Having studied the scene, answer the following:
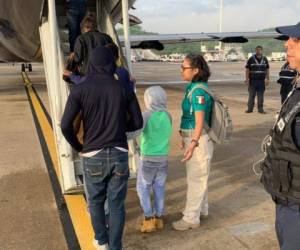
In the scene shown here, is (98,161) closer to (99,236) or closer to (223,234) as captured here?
(99,236)

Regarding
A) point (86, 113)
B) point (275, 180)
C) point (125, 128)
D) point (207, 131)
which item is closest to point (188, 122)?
point (207, 131)

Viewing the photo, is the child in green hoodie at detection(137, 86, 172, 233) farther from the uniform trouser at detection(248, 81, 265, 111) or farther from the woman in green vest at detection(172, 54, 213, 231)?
the uniform trouser at detection(248, 81, 265, 111)

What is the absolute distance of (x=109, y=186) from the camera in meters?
3.90

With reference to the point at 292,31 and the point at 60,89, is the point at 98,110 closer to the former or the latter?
the point at 292,31

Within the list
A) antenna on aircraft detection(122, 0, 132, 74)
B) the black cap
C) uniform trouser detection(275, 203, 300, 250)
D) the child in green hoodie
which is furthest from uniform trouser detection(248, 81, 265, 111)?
uniform trouser detection(275, 203, 300, 250)

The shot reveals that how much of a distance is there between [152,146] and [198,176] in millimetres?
606

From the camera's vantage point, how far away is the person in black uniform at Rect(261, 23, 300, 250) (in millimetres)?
2399

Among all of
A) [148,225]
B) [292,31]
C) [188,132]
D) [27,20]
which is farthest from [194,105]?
[27,20]

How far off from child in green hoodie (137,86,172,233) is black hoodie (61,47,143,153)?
2.84 ft

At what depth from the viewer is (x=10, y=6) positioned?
32.4 feet

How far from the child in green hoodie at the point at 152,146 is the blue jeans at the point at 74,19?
3.06m

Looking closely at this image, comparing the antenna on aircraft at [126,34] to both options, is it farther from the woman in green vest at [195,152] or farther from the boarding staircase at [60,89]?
the woman in green vest at [195,152]

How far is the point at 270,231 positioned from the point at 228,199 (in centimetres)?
113

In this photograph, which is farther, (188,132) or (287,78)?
(287,78)
